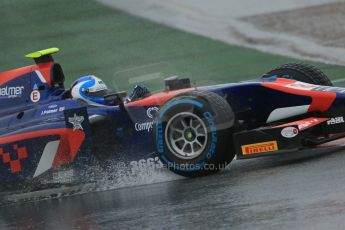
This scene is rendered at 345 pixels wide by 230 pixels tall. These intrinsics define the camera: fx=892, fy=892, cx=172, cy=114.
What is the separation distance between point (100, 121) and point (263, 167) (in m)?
1.71

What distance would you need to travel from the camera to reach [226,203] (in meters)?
6.63

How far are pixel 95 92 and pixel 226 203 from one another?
3135 mm

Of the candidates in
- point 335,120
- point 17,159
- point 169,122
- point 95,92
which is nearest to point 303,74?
point 335,120

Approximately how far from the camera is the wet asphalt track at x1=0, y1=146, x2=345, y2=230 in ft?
19.4

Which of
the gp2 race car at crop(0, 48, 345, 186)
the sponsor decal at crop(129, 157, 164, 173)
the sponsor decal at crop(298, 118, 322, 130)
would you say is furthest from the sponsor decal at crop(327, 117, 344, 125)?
the sponsor decal at crop(129, 157, 164, 173)

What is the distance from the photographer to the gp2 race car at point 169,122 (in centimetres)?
806

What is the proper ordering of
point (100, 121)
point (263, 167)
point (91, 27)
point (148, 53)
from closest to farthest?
point (263, 167) → point (100, 121) → point (148, 53) → point (91, 27)

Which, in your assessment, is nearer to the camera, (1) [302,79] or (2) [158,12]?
(1) [302,79]

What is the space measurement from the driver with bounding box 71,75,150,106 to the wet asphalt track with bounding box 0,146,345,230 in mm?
1191

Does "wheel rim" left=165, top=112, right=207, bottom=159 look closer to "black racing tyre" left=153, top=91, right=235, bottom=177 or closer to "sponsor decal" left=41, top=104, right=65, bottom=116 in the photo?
"black racing tyre" left=153, top=91, right=235, bottom=177

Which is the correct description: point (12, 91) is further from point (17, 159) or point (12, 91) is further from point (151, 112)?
point (151, 112)

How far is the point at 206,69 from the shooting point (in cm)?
1471

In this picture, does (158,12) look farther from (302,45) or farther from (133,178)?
(133,178)

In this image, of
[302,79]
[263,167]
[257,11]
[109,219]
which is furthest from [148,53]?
[109,219]
